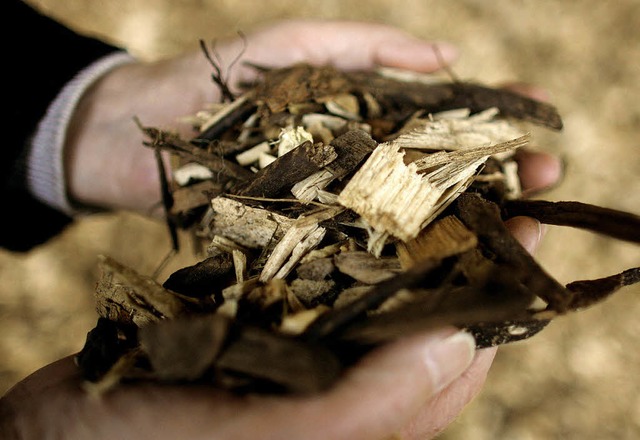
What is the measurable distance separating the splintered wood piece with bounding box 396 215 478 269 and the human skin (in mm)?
170

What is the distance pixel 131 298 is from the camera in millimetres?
1183

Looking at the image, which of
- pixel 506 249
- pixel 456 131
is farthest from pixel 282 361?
pixel 456 131

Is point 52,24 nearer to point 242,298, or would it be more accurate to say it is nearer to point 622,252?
point 242,298

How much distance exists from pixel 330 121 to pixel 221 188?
0.40m

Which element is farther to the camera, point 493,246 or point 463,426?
point 463,426

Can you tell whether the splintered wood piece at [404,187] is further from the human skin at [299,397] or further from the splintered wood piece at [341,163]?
the human skin at [299,397]

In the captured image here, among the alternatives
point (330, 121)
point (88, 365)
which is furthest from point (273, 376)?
point (330, 121)

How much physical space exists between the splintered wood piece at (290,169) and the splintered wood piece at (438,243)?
0.29 metres

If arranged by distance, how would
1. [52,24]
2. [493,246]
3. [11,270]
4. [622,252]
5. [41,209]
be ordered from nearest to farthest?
[493,246] < [52,24] < [41,209] < [622,252] < [11,270]

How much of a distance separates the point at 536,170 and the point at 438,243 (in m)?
1.04

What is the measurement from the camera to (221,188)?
55.6 inches

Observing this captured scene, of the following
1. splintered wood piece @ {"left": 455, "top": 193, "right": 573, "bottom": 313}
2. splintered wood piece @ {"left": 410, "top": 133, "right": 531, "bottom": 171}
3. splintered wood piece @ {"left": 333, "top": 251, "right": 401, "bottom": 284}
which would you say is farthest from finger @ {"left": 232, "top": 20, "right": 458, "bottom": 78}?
splintered wood piece @ {"left": 333, "top": 251, "right": 401, "bottom": 284}

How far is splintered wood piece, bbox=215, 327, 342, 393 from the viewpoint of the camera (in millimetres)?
868

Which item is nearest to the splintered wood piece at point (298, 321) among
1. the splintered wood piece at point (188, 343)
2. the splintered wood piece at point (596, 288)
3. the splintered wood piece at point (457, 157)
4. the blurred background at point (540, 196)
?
the splintered wood piece at point (188, 343)
